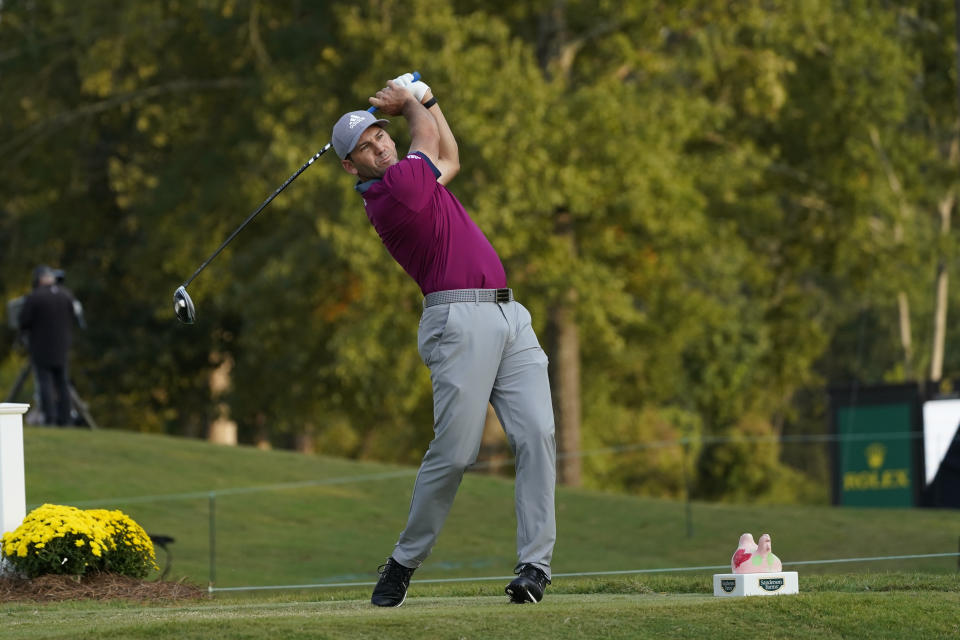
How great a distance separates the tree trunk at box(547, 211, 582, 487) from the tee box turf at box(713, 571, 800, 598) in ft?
57.3

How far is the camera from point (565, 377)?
2614 centimetres

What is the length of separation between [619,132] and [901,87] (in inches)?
239

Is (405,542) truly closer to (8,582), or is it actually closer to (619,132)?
(8,582)

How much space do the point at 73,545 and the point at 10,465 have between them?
674mm

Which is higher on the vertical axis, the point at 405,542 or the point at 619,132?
the point at 619,132

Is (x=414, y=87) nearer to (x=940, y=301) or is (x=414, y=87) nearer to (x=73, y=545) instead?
(x=73, y=545)

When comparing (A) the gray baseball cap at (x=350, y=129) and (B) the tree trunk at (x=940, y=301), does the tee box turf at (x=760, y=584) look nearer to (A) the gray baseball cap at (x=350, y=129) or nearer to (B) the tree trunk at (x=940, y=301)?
(A) the gray baseball cap at (x=350, y=129)

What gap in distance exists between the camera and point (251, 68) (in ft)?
94.1

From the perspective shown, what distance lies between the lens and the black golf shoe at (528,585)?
23.1 feet

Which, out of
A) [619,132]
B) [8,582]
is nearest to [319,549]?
[8,582]

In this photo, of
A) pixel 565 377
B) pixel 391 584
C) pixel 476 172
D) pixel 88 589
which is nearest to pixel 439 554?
pixel 88 589

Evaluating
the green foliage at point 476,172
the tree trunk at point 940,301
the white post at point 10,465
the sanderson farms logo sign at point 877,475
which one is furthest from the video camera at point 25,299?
the tree trunk at point 940,301

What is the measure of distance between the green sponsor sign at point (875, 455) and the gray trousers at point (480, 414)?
13168 millimetres

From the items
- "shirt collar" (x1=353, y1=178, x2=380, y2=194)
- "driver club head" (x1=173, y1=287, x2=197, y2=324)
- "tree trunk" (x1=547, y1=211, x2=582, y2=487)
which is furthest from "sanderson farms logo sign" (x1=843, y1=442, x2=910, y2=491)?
"shirt collar" (x1=353, y1=178, x2=380, y2=194)
